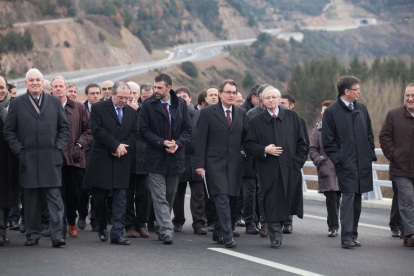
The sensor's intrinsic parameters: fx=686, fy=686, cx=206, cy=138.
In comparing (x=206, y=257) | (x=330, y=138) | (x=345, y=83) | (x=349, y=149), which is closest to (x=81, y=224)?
(x=206, y=257)

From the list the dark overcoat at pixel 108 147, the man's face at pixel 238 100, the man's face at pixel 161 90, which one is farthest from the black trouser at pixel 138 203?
the man's face at pixel 238 100

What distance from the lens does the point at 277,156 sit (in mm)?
9594

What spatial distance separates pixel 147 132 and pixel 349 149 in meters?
2.88

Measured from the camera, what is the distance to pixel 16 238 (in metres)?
10.2

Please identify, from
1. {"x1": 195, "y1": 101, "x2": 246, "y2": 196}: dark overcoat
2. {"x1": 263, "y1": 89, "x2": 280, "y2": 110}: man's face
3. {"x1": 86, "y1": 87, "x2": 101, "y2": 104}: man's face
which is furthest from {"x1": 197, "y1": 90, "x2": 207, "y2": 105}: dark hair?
{"x1": 263, "y1": 89, "x2": 280, "y2": 110}: man's face

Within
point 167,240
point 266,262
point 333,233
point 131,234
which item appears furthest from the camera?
point 333,233

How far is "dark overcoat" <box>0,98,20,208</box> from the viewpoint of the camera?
31.3 feet

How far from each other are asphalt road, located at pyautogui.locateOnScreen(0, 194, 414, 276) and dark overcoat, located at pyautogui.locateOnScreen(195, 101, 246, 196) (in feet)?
3.08

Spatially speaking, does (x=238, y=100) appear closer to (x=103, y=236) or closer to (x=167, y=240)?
(x=167, y=240)

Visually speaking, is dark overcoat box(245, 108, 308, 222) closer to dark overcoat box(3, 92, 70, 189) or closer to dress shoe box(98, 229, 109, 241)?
dress shoe box(98, 229, 109, 241)

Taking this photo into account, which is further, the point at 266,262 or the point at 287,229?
the point at 287,229

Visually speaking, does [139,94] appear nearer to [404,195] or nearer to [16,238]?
[16,238]

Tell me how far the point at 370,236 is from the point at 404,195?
1286 mm

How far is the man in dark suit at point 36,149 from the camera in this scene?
30.3 feet
